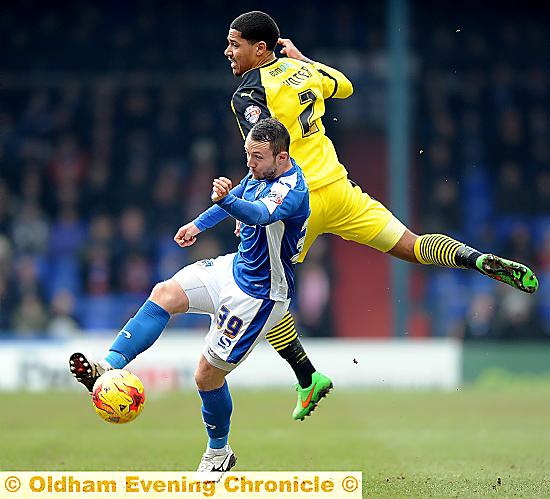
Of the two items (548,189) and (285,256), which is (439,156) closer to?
(548,189)

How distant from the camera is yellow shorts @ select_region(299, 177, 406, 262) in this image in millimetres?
8188

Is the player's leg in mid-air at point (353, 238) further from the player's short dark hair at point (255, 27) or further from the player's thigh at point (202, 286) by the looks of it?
the player's short dark hair at point (255, 27)

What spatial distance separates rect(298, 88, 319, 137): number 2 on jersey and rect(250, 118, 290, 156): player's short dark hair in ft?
3.31

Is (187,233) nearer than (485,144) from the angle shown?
Yes

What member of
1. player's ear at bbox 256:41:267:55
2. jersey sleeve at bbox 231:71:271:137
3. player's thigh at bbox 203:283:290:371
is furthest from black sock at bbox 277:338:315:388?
player's ear at bbox 256:41:267:55

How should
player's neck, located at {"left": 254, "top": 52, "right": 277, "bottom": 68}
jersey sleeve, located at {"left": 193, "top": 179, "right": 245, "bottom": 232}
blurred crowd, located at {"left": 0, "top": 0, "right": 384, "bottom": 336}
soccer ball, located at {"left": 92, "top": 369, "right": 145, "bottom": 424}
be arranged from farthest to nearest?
blurred crowd, located at {"left": 0, "top": 0, "right": 384, "bottom": 336}
player's neck, located at {"left": 254, "top": 52, "right": 277, "bottom": 68}
jersey sleeve, located at {"left": 193, "top": 179, "right": 245, "bottom": 232}
soccer ball, located at {"left": 92, "top": 369, "right": 145, "bottom": 424}

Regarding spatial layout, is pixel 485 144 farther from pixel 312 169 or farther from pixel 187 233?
pixel 187 233

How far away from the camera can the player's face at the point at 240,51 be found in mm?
7910

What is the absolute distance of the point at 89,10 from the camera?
2152 cm

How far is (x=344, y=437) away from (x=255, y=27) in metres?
4.36

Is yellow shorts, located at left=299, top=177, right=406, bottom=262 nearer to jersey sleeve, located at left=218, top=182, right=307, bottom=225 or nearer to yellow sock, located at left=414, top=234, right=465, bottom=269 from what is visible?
yellow sock, located at left=414, top=234, right=465, bottom=269

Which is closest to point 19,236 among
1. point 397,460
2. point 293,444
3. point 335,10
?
point 335,10

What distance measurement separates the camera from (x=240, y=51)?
794cm

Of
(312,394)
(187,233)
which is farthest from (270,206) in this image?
(312,394)
